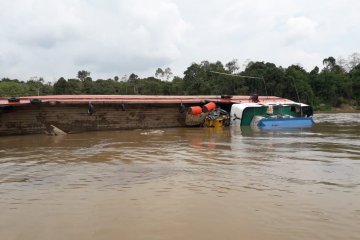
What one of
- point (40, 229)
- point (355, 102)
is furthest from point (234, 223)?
point (355, 102)

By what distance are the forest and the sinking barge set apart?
19.5m

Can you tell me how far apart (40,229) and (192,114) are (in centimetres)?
1367

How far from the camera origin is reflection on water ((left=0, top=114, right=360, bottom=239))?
368 cm

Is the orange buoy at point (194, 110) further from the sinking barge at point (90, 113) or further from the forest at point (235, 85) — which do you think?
the forest at point (235, 85)

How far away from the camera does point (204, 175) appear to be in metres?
6.20

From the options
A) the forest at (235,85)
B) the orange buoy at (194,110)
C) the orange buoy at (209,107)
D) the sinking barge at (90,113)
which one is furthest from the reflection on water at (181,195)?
the forest at (235,85)

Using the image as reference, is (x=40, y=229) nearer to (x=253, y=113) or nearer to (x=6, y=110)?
(x=6, y=110)

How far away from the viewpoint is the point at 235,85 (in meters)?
44.2

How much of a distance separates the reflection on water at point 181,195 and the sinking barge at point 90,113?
5.85 metres

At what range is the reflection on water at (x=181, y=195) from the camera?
3.68 m

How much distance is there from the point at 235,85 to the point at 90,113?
3078 centimetres

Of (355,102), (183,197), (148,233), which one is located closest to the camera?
(148,233)

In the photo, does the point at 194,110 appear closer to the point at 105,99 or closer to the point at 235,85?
the point at 105,99

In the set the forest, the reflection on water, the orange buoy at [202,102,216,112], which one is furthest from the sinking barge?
the forest
